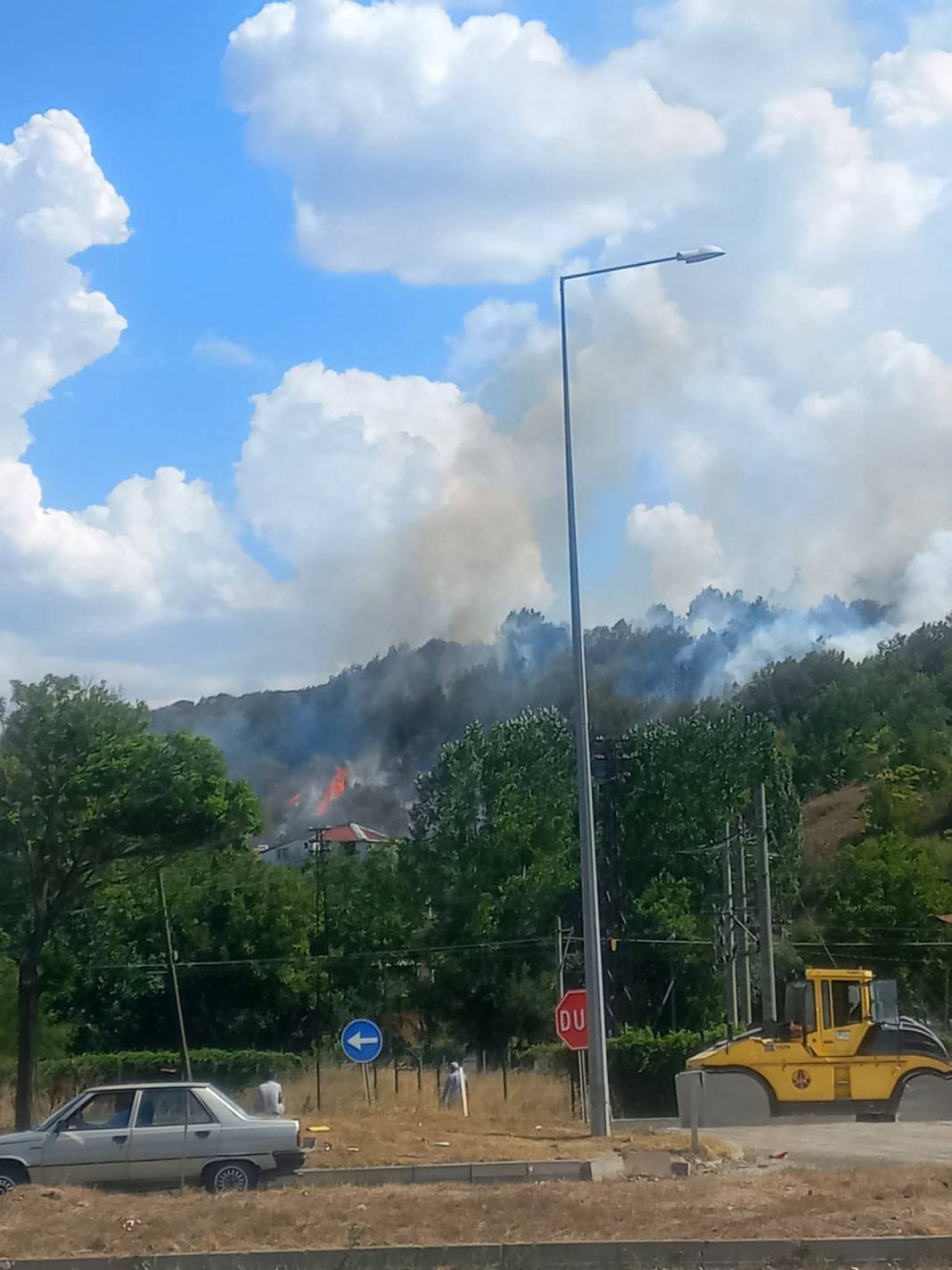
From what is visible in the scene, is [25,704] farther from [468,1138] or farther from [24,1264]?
[24,1264]

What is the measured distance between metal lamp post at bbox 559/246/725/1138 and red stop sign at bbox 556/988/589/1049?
0.33 metres

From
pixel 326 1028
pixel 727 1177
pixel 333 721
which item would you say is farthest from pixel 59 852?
pixel 333 721

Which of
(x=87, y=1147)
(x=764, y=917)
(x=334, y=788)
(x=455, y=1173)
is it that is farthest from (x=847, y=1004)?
(x=334, y=788)

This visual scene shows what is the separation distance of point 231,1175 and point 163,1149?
29.9 inches

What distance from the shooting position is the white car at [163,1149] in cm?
1587

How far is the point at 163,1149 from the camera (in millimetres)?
15953

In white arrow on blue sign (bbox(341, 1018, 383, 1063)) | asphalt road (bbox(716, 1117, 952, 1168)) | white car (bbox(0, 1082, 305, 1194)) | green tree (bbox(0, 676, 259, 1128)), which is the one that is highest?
green tree (bbox(0, 676, 259, 1128))

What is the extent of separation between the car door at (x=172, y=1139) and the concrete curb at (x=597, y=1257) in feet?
15.6

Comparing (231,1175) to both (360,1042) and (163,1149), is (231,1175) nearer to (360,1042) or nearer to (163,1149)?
(163,1149)

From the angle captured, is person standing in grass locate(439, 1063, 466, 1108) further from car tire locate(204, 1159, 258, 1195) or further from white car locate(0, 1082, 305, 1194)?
car tire locate(204, 1159, 258, 1195)

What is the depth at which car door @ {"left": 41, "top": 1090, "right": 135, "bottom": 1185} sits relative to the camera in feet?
52.3

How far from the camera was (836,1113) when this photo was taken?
27922 mm

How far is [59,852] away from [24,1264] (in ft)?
59.8

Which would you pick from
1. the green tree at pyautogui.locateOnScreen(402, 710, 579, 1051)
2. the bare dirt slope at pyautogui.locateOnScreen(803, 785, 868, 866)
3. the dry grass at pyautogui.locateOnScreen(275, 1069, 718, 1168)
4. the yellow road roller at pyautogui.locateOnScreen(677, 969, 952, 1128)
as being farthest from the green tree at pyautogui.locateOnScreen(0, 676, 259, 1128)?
the bare dirt slope at pyautogui.locateOnScreen(803, 785, 868, 866)
